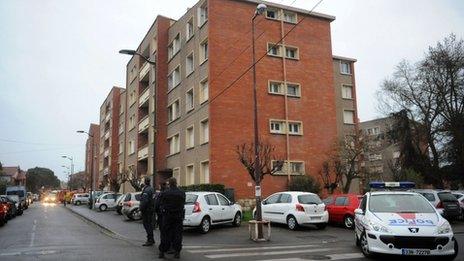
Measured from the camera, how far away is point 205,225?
1852cm

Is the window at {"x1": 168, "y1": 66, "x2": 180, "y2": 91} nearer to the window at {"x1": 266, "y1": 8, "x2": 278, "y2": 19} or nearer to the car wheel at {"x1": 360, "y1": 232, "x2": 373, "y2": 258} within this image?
the window at {"x1": 266, "y1": 8, "x2": 278, "y2": 19}

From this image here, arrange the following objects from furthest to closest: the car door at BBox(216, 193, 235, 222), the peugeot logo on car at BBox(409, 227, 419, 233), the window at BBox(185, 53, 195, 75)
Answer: the window at BBox(185, 53, 195, 75), the car door at BBox(216, 193, 235, 222), the peugeot logo on car at BBox(409, 227, 419, 233)

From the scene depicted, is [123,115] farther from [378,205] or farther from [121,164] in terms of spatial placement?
[378,205]

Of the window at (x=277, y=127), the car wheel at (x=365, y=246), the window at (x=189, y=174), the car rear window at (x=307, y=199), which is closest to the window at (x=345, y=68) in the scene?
the window at (x=277, y=127)

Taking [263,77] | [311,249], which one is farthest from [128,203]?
[311,249]

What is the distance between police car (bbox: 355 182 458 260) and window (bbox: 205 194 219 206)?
8.26m

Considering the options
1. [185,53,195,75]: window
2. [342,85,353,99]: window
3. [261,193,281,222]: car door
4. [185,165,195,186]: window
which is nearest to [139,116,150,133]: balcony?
[185,53,195,75]: window

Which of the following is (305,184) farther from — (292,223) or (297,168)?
(292,223)

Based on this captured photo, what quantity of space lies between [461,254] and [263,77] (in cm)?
2270

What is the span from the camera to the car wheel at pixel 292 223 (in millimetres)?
19273

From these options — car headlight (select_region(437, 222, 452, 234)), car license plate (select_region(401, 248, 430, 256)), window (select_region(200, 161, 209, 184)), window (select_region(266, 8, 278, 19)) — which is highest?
window (select_region(266, 8, 278, 19))

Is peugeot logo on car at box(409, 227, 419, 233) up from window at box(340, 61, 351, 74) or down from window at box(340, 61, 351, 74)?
down

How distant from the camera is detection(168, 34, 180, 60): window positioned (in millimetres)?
40000

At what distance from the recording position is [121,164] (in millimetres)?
58344
